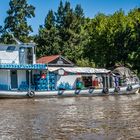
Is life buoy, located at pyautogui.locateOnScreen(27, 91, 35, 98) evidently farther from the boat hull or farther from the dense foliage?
the dense foliage

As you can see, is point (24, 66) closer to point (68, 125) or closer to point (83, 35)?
point (68, 125)

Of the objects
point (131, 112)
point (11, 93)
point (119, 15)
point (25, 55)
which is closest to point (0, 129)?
point (131, 112)

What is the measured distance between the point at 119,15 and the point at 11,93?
2779 cm

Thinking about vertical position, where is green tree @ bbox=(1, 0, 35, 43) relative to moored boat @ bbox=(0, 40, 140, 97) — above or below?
above

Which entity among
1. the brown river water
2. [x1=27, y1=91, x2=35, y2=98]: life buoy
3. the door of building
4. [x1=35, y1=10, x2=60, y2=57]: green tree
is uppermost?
[x1=35, y1=10, x2=60, y2=57]: green tree

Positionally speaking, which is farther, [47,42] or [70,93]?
[47,42]

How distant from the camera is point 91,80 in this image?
45438mm

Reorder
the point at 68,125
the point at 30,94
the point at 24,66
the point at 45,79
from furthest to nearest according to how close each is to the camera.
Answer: the point at 45,79
the point at 24,66
the point at 30,94
the point at 68,125

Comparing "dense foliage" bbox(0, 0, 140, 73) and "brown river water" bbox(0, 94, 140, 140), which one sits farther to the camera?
"dense foliage" bbox(0, 0, 140, 73)

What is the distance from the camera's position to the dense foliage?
56875mm

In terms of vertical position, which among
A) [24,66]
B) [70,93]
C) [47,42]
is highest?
[47,42]

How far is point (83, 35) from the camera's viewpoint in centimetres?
6394

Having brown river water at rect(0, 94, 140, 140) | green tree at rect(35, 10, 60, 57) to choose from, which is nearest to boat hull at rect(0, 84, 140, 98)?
brown river water at rect(0, 94, 140, 140)

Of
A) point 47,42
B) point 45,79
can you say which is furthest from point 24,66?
point 47,42
